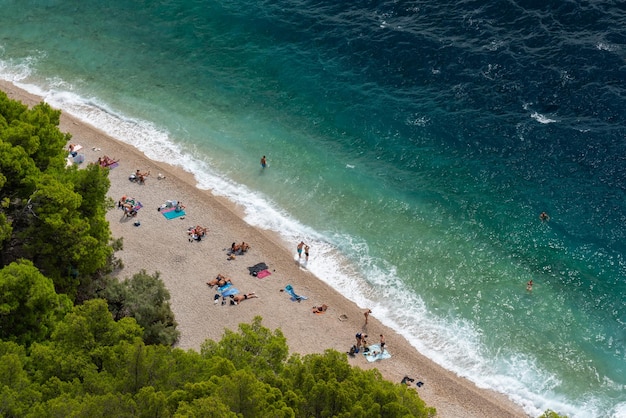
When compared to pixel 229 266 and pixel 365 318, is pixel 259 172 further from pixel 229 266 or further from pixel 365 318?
pixel 365 318

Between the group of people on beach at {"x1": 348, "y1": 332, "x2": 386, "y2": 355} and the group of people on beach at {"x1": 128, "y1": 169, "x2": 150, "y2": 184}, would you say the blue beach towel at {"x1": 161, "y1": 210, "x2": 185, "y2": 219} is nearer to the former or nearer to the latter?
the group of people on beach at {"x1": 128, "y1": 169, "x2": 150, "y2": 184}

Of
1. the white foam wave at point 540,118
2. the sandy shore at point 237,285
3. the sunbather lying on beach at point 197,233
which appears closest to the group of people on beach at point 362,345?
the sandy shore at point 237,285

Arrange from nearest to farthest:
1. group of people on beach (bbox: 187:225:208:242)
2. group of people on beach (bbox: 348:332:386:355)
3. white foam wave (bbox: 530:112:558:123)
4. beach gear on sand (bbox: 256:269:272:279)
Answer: group of people on beach (bbox: 348:332:386:355) → beach gear on sand (bbox: 256:269:272:279) → group of people on beach (bbox: 187:225:208:242) → white foam wave (bbox: 530:112:558:123)

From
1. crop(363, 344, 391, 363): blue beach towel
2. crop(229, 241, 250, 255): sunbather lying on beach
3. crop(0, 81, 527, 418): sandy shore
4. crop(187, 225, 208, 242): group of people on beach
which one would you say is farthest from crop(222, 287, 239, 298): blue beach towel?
crop(363, 344, 391, 363): blue beach towel

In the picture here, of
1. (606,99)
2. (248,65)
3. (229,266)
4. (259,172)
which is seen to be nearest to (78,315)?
→ (229,266)

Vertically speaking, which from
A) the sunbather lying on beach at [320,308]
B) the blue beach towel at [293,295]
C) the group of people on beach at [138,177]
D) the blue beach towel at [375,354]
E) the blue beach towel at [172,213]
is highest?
the group of people on beach at [138,177]

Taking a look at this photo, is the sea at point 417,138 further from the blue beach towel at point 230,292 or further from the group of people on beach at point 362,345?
the blue beach towel at point 230,292
